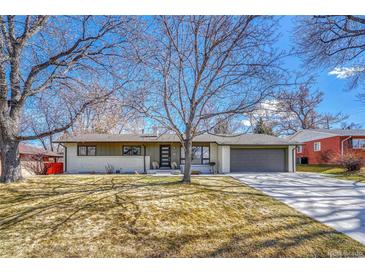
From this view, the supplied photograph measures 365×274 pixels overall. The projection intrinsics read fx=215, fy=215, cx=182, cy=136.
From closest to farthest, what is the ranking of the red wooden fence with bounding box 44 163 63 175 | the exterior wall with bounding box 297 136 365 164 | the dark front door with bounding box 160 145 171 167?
1. the red wooden fence with bounding box 44 163 63 175
2. the dark front door with bounding box 160 145 171 167
3. the exterior wall with bounding box 297 136 365 164

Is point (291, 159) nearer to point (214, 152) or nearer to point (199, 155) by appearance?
point (214, 152)

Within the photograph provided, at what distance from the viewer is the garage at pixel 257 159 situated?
16.4 metres

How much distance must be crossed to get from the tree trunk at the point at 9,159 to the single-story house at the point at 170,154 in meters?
7.02

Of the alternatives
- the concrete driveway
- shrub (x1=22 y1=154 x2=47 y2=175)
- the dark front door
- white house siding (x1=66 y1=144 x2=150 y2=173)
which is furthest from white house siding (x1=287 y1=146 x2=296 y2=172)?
shrub (x1=22 y1=154 x2=47 y2=175)

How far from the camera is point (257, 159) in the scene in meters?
16.5

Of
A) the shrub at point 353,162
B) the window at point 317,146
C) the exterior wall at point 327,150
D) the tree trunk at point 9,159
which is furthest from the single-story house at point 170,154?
the window at point 317,146

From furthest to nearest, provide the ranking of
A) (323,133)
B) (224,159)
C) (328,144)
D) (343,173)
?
(323,133), (328,144), (343,173), (224,159)

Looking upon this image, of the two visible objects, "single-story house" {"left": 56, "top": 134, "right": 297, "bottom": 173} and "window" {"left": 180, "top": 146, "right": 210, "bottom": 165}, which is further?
"window" {"left": 180, "top": 146, "right": 210, "bottom": 165}

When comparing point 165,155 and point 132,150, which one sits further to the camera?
point 165,155

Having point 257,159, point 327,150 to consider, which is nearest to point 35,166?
point 257,159

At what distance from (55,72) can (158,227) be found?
713 cm

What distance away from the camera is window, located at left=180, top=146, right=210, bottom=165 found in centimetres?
1639

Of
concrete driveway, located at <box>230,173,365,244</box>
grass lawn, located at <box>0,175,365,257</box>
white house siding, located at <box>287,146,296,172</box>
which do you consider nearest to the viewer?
grass lawn, located at <box>0,175,365,257</box>

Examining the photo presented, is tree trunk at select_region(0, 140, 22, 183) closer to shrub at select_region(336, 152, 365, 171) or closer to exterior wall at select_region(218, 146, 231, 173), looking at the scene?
exterior wall at select_region(218, 146, 231, 173)
